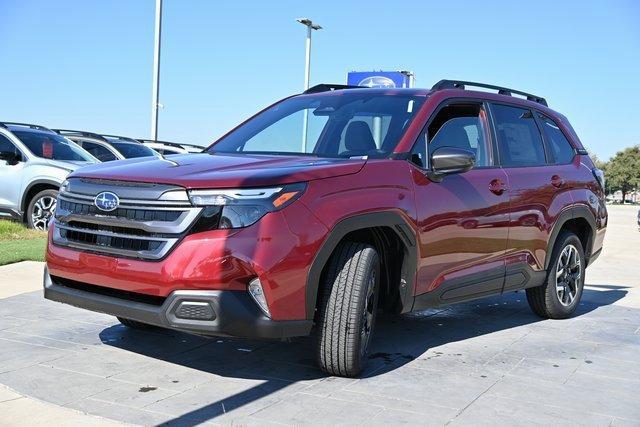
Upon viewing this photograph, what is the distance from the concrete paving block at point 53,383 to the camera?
3736mm

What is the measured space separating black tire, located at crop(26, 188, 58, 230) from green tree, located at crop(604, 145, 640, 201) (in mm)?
75848

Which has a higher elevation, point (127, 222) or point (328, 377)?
point (127, 222)

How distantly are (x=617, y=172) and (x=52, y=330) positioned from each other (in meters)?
84.6

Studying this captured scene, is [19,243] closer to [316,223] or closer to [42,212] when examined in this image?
[42,212]

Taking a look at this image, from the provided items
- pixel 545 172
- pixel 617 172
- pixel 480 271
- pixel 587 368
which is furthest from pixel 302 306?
pixel 617 172

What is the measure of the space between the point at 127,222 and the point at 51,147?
8241mm

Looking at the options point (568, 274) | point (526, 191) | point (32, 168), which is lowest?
point (568, 274)

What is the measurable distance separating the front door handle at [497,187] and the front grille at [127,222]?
2452 mm

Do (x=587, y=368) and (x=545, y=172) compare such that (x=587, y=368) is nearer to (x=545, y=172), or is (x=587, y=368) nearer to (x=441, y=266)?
(x=441, y=266)

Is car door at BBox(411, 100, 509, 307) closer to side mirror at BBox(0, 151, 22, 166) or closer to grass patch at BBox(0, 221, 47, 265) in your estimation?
grass patch at BBox(0, 221, 47, 265)

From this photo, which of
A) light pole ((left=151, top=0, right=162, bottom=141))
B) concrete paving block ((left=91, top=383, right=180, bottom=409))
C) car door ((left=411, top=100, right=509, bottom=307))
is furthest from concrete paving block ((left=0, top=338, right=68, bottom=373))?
light pole ((left=151, top=0, right=162, bottom=141))

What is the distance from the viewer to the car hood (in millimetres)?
3680

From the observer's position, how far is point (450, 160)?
4527 mm

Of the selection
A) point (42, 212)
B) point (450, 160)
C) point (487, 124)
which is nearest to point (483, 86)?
point (487, 124)
